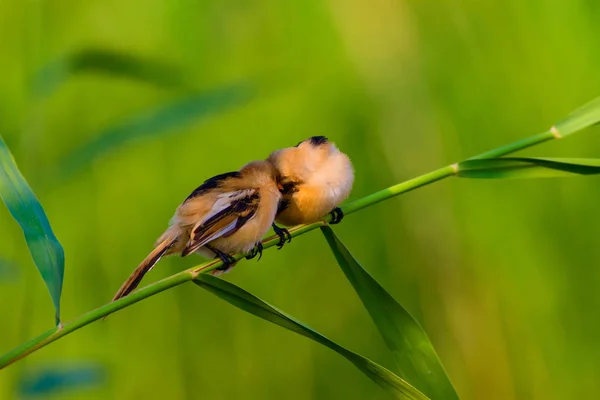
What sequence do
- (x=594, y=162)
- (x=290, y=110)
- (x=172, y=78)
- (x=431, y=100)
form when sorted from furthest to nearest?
(x=290, y=110) < (x=431, y=100) < (x=172, y=78) < (x=594, y=162)

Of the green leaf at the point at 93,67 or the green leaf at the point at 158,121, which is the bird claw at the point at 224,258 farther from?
the green leaf at the point at 93,67

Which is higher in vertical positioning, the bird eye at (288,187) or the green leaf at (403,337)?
the bird eye at (288,187)

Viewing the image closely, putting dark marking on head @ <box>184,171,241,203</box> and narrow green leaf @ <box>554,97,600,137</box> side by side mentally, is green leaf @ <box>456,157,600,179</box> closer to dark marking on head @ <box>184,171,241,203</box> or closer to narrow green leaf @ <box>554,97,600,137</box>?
narrow green leaf @ <box>554,97,600,137</box>

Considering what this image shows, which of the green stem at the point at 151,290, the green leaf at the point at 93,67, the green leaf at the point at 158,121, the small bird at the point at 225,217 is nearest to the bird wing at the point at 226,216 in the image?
the small bird at the point at 225,217

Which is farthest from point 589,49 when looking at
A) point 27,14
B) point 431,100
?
point 27,14

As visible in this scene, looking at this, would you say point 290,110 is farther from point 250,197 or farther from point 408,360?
point 408,360

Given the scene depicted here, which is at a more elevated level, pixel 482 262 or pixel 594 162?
pixel 594 162

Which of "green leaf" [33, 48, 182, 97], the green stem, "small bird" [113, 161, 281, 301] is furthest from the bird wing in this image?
"green leaf" [33, 48, 182, 97]
